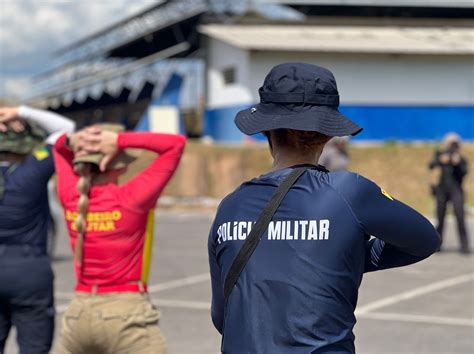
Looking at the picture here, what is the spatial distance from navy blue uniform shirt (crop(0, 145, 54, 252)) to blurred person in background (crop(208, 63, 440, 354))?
236cm

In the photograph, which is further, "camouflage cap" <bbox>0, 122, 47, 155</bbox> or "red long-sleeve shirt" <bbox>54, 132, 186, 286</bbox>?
"camouflage cap" <bbox>0, 122, 47, 155</bbox>

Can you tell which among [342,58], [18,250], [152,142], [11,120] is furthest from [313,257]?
[342,58]

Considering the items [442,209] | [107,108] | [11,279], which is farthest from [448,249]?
[107,108]

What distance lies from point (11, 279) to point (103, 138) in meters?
0.93

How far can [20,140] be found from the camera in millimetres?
5086

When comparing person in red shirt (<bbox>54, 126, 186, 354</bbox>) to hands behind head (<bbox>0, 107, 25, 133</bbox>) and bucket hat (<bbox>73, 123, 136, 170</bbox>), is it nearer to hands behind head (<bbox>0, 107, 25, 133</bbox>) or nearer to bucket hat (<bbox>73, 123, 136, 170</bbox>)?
bucket hat (<bbox>73, 123, 136, 170</bbox>)

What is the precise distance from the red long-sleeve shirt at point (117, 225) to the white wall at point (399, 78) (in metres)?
31.1

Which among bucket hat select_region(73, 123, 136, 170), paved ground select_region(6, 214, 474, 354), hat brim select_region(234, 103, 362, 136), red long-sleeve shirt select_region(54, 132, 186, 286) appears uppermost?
hat brim select_region(234, 103, 362, 136)

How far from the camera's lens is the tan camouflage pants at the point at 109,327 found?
4438 mm

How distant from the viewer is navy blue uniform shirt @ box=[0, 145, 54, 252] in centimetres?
494

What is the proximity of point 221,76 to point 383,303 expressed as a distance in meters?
29.0

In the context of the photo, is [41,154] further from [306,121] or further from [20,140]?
[306,121]

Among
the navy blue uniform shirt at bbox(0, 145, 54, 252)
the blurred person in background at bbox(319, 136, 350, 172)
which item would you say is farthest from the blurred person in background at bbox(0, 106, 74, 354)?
the blurred person in background at bbox(319, 136, 350, 172)

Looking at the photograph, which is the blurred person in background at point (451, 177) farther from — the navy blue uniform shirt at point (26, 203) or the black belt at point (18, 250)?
the black belt at point (18, 250)
